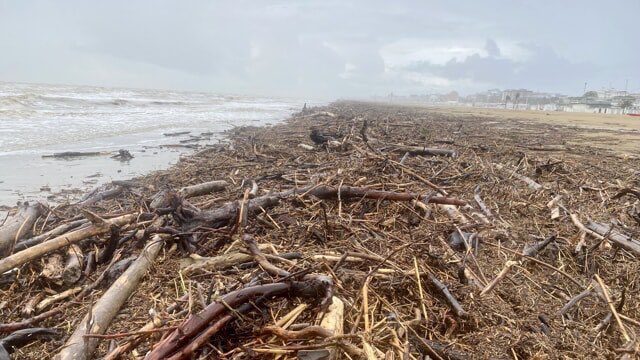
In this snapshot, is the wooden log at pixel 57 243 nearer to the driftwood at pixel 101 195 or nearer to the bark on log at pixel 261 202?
the bark on log at pixel 261 202

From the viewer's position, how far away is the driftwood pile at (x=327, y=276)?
2201mm

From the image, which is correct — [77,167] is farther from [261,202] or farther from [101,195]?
[261,202]

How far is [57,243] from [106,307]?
1030 mm

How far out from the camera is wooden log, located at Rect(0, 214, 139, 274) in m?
2.99

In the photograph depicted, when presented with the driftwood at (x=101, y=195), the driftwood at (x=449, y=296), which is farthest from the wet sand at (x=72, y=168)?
A: the driftwood at (x=449, y=296)

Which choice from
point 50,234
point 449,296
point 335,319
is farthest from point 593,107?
point 50,234

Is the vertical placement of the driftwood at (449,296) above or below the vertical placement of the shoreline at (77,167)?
above

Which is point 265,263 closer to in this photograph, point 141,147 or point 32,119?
point 141,147

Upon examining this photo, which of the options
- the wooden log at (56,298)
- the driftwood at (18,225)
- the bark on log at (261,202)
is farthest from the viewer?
the bark on log at (261,202)

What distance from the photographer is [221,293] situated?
2.49 meters

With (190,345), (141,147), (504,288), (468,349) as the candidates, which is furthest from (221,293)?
(141,147)

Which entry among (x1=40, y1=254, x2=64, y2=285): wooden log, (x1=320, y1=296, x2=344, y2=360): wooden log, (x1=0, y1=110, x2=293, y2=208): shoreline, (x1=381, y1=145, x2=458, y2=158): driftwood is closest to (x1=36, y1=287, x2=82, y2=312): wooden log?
(x1=40, y1=254, x2=64, y2=285): wooden log

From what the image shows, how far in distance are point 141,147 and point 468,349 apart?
11658 mm

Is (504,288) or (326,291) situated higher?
(326,291)
